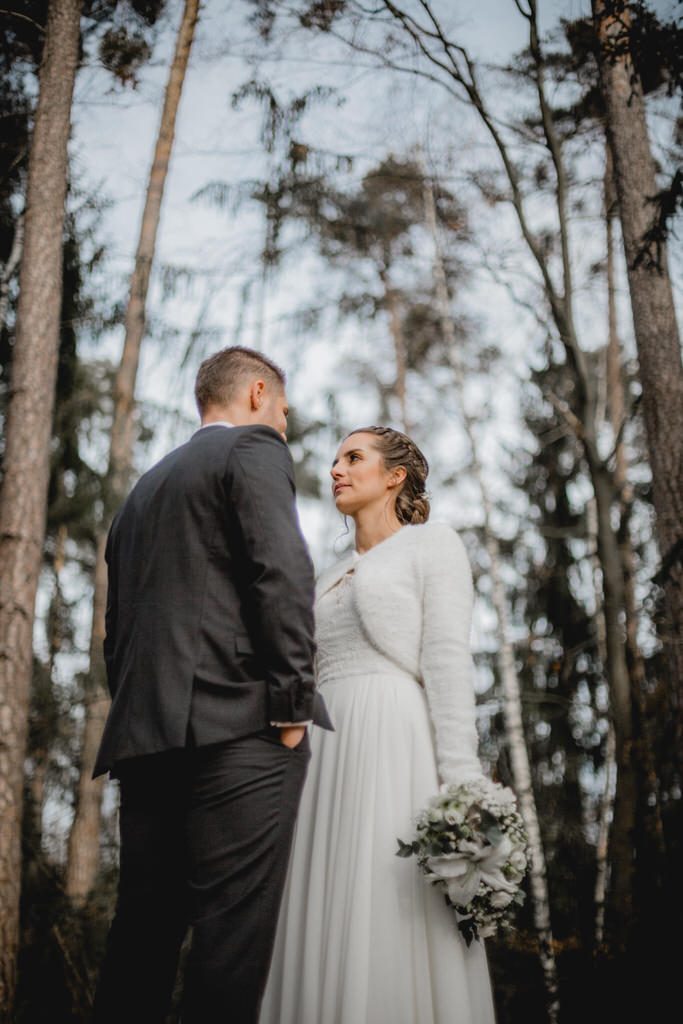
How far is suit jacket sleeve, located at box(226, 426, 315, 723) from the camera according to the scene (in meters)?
1.96

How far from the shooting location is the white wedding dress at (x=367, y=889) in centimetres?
220

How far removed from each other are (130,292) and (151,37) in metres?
1.85

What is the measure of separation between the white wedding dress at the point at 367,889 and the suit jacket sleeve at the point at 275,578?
584mm

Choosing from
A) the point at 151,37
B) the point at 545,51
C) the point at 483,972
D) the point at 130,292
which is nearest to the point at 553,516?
the point at 545,51

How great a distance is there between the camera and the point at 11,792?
4105 millimetres

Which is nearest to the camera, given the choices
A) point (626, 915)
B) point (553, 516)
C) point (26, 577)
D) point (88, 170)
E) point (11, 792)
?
point (11, 792)

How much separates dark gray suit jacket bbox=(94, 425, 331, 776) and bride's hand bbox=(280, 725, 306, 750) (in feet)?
0.17

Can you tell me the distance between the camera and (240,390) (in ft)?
7.99

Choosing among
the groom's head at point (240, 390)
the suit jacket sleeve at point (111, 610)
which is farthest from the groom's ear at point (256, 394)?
the suit jacket sleeve at point (111, 610)

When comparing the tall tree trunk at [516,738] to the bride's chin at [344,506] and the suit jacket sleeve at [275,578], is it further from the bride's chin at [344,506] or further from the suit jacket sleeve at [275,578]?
the suit jacket sleeve at [275,578]

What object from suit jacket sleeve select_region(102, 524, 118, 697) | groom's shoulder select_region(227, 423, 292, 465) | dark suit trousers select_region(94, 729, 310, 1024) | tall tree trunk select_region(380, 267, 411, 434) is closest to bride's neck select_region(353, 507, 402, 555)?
groom's shoulder select_region(227, 423, 292, 465)

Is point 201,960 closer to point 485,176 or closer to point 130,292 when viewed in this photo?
point 130,292

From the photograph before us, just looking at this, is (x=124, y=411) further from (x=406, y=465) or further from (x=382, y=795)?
(x=382, y=795)

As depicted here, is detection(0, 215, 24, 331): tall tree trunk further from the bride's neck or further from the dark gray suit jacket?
the dark gray suit jacket
